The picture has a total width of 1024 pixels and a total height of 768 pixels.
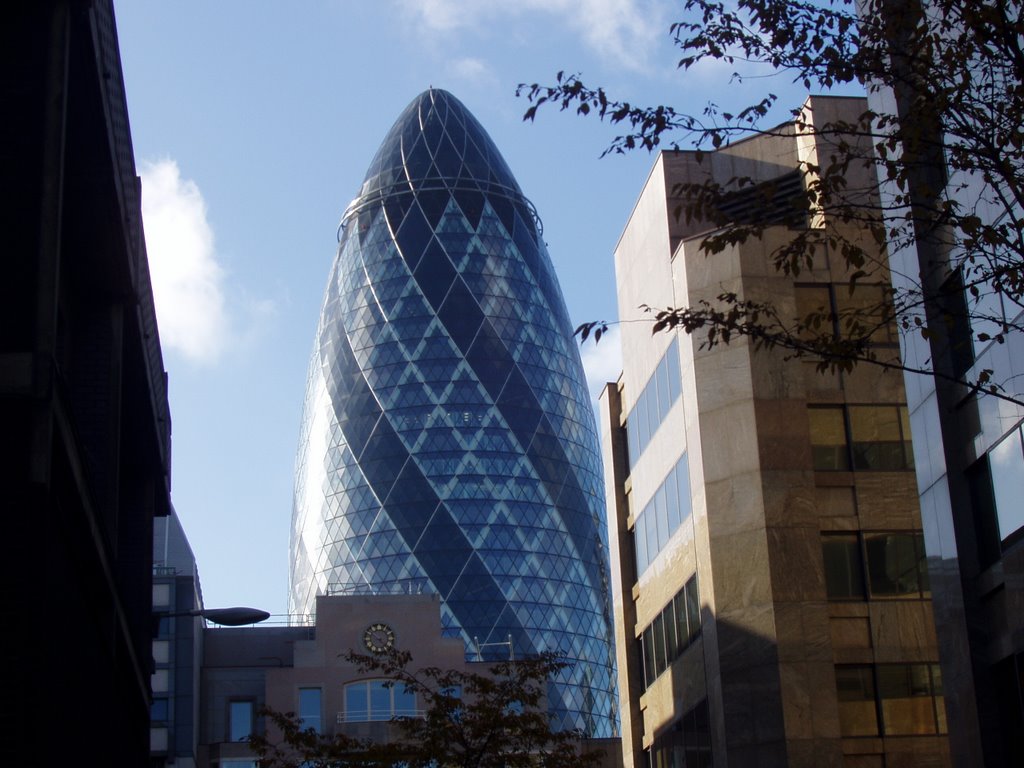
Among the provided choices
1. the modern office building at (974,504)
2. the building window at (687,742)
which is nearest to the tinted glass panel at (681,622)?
the building window at (687,742)

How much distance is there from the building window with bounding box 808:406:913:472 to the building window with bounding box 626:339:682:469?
3.89 meters

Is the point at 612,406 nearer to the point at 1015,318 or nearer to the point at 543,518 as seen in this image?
the point at 1015,318

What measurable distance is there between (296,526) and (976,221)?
139 metres

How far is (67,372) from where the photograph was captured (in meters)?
25.0

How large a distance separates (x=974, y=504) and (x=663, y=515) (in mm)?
15974

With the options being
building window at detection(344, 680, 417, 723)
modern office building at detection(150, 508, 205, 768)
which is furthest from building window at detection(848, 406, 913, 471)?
modern office building at detection(150, 508, 205, 768)

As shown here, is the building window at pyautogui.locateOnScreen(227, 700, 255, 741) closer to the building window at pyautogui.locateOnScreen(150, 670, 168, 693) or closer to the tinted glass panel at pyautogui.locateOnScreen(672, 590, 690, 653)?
the building window at pyautogui.locateOnScreen(150, 670, 168, 693)

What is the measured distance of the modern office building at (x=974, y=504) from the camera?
84.6 feet

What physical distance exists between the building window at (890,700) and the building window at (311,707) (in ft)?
120

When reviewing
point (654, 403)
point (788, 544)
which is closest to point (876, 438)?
point (788, 544)

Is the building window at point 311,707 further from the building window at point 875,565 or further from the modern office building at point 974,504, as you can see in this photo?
the modern office building at point 974,504

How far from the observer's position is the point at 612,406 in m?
48.7

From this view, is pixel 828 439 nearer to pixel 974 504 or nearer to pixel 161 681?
pixel 974 504

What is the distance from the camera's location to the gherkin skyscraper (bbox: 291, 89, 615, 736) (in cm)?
13912
